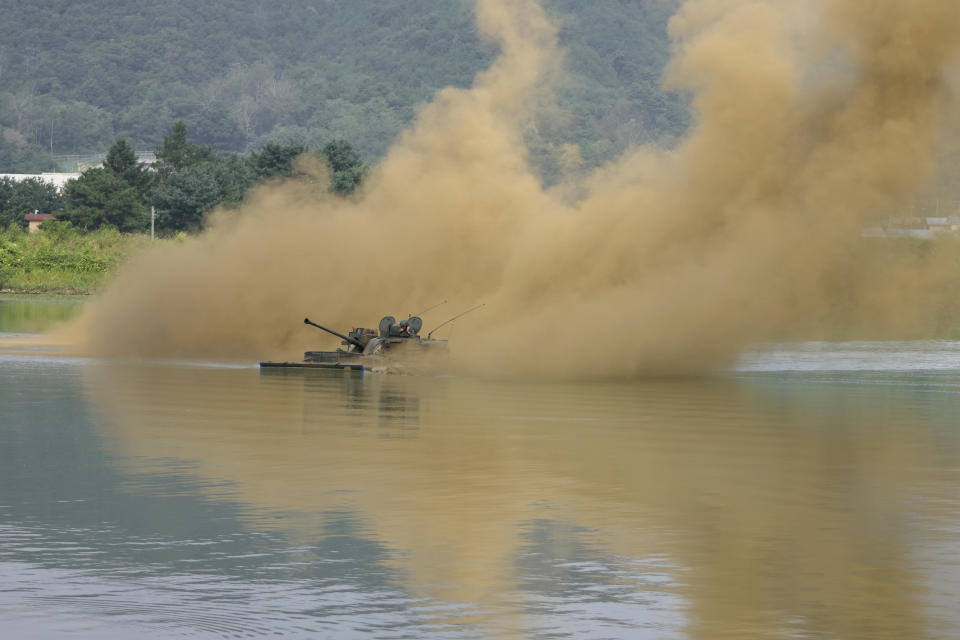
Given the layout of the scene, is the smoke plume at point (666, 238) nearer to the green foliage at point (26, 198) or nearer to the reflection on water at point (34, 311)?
the reflection on water at point (34, 311)

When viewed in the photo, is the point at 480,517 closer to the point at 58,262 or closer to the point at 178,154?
the point at 58,262

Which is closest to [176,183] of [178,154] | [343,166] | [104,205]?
[104,205]

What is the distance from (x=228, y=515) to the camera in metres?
16.9

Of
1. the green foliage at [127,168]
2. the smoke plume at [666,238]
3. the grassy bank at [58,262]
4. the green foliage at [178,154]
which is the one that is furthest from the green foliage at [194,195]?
the smoke plume at [666,238]

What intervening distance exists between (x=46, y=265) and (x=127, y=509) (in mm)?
87202

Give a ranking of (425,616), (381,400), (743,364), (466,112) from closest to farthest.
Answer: (425,616) → (381,400) → (743,364) → (466,112)

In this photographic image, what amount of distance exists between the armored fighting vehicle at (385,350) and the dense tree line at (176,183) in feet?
170

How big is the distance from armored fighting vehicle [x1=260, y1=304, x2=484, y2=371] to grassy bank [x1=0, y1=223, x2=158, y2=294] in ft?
194

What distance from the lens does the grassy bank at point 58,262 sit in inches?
3868

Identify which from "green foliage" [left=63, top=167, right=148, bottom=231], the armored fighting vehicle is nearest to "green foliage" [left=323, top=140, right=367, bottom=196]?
"green foliage" [left=63, top=167, right=148, bottom=231]

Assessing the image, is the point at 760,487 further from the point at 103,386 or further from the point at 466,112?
the point at 466,112

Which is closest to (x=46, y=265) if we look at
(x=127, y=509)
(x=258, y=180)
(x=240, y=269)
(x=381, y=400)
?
(x=258, y=180)

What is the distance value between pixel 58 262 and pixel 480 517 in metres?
88.3

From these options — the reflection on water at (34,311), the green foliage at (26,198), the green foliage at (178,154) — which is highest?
the green foliage at (178,154)
